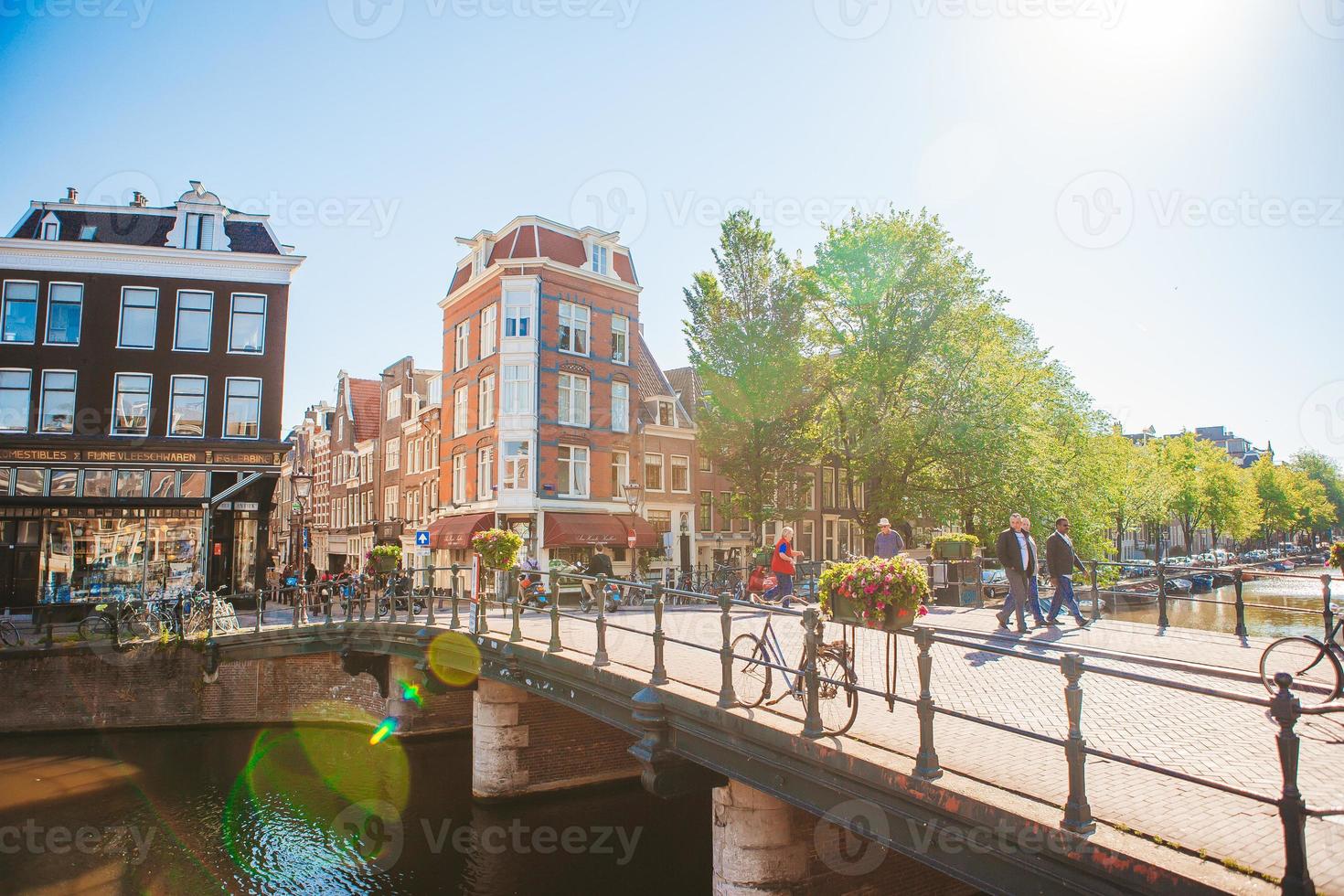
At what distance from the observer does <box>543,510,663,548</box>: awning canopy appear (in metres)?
28.7

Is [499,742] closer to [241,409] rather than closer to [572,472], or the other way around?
[241,409]

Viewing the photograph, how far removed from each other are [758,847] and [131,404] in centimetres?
2437

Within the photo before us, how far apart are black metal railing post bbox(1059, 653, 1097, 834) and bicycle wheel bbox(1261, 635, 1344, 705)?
13.1 ft

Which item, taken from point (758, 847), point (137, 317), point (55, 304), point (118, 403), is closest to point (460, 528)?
point (118, 403)

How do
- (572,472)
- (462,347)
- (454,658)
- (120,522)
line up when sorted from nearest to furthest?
(454,658)
(120,522)
(572,472)
(462,347)

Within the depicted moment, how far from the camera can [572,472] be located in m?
30.5

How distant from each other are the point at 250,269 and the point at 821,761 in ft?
84.4

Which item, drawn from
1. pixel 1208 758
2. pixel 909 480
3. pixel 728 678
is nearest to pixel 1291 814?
pixel 1208 758

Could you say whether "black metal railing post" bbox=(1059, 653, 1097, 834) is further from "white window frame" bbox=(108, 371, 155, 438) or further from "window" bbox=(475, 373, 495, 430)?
"window" bbox=(475, 373, 495, 430)

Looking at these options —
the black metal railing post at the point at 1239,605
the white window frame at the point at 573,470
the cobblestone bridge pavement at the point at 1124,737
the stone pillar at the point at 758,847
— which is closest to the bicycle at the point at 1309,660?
the cobblestone bridge pavement at the point at 1124,737

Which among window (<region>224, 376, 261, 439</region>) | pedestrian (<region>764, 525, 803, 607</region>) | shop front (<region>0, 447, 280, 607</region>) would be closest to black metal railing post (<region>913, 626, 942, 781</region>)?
pedestrian (<region>764, 525, 803, 607</region>)

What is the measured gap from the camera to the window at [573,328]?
3069 centimetres

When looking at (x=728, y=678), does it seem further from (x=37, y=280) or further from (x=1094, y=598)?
(x=37, y=280)

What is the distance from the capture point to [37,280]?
79.8ft
